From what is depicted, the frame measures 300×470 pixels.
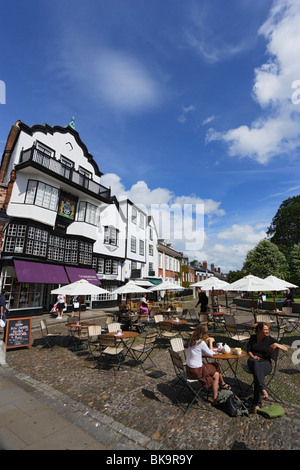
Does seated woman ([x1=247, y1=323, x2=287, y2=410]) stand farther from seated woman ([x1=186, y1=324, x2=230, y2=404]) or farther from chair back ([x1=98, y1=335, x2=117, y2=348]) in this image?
chair back ([x1=98, y1=335, x2=117, y2=348])

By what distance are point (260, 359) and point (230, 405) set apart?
1275 mm

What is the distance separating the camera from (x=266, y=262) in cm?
3269

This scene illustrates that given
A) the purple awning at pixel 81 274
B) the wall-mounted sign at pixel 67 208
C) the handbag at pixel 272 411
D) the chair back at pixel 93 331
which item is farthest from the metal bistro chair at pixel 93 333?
the wall-mounted sign at pixel 67 208

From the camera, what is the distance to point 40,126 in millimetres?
18672

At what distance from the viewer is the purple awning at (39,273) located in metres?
15.2

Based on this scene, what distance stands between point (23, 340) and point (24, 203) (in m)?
11.0

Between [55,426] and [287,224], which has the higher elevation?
[287,224]

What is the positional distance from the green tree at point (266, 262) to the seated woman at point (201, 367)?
30.3 meters

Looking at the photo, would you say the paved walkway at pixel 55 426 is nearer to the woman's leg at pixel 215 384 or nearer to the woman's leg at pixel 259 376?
the woman's leg at pixel 215 384

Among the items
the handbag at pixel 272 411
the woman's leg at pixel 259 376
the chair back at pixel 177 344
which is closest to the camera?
the handbag at pixel 272 411

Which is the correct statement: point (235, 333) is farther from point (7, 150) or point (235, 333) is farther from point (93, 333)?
point (7, 150)

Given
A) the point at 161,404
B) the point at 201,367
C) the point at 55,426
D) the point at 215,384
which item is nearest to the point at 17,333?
the point at 55,426

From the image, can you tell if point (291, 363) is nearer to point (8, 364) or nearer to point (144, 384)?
point (144, 384)
